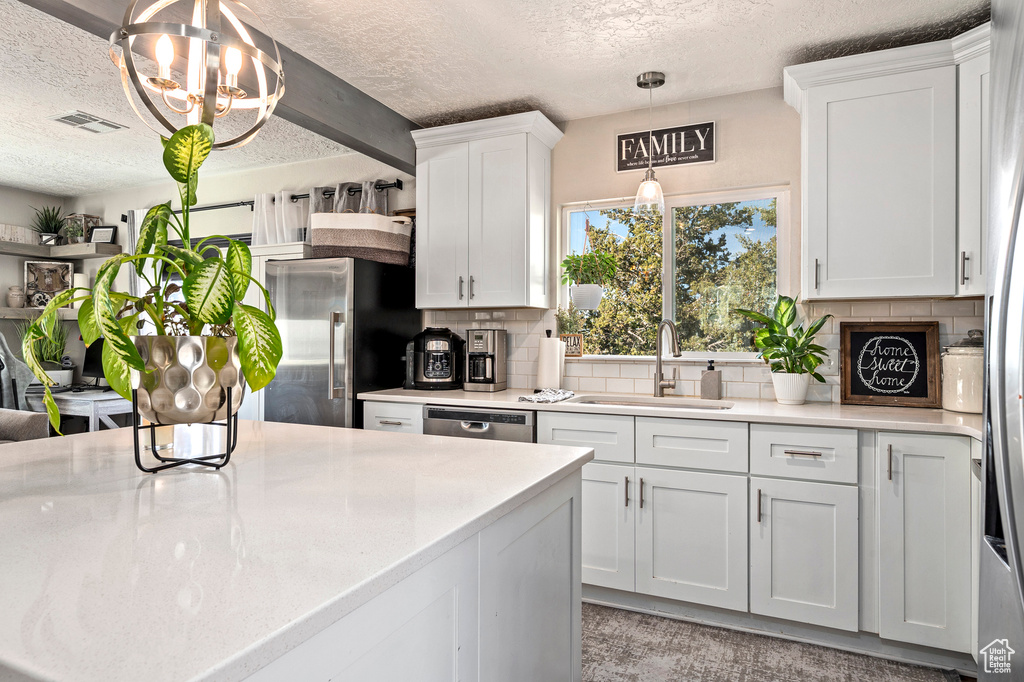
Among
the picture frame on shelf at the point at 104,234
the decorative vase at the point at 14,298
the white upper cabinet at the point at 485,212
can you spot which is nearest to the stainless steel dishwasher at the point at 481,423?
the white upper cabinet at the point at 485,212

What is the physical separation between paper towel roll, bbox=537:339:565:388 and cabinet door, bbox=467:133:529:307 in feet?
1.02

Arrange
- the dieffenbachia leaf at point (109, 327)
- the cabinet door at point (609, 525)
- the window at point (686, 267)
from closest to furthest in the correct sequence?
the dieffenbachia leaf at point (109, 327)
the cabinet door at point (609, 525)
the window at point (686, 267)

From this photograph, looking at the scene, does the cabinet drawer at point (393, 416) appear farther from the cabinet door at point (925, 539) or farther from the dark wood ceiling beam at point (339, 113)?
the cabinet door at point (925, 539)

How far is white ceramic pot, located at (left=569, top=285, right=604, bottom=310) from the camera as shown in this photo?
10.6 ft

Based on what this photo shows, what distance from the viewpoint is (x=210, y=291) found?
97 centimetres

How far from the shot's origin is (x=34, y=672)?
0.52 metres

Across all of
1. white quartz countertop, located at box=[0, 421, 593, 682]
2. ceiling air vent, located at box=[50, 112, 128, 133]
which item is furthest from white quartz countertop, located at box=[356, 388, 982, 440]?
ceiling air vent, located at box=[50, 112, 128, 133]

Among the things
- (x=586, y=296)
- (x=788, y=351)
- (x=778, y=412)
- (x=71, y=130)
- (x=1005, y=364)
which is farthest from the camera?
(x=71, y=130)

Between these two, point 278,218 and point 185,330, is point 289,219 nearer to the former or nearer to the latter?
point 278,218

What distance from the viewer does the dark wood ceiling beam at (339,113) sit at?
270 cm

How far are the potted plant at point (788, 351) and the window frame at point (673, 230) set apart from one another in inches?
8.4

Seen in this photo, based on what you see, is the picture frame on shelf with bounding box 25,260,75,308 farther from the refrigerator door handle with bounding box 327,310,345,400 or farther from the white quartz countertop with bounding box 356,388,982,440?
the white quartz countertop with bounding box 356,388,982,440

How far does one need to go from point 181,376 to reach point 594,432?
195 cm

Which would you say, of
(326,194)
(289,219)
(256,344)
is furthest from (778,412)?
(289,219)
